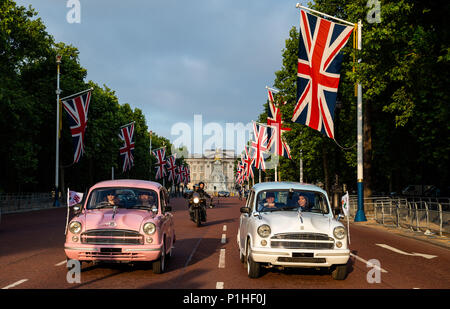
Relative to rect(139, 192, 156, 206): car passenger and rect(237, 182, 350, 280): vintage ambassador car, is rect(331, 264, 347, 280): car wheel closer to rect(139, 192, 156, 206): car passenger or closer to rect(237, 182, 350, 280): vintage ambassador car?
rect(237, 182, 350, 280): vintage ambassador car

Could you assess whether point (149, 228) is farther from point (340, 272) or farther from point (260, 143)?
point (260, 143)

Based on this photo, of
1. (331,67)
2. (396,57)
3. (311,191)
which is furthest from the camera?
(331,67)

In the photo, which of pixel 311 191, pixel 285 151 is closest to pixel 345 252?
pixel 311 191

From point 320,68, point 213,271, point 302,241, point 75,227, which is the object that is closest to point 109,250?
point 75,227

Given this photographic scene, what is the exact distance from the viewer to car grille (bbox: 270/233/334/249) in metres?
8.98

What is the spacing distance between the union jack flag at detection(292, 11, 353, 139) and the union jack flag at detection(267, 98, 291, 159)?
14.6 m

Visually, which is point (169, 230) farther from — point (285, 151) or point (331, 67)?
point (285, 151)

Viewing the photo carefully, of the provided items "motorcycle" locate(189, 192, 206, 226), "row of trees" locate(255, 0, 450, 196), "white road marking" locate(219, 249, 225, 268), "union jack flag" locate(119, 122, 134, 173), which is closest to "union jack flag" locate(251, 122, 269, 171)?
"row of trees" locate(255, 0, 450, 196)

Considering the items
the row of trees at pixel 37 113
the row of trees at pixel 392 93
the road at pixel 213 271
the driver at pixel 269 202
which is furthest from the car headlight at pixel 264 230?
the row of trees at pixel 37 113

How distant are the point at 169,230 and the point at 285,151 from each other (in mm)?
28839

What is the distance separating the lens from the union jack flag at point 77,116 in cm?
3812

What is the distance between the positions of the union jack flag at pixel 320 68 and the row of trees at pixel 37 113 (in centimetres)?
2009

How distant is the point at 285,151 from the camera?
3950 centimetres
